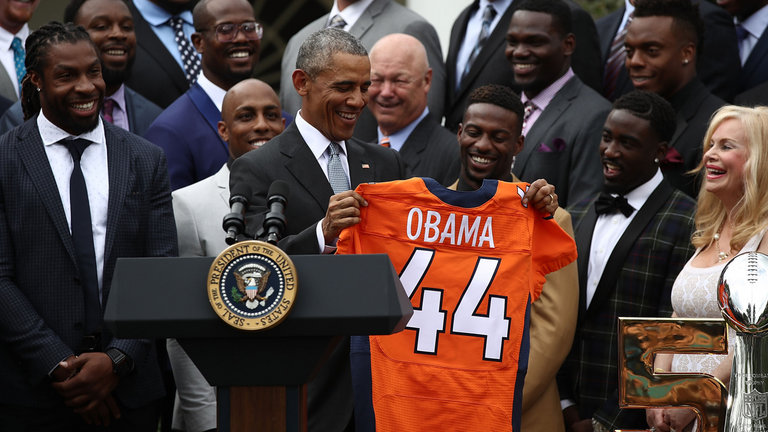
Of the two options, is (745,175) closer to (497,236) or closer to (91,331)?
(497,236)

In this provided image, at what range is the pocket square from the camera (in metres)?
5.69

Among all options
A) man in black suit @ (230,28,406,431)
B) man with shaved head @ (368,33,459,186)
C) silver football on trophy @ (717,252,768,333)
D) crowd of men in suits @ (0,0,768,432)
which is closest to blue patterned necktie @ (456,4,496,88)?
crowd of men in suits @ (0,0,768,432)

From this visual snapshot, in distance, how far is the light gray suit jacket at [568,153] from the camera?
5.66 meters

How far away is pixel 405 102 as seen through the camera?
6.11 m

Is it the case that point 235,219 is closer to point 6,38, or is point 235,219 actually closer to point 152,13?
point 6,38

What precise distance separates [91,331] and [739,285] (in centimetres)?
314

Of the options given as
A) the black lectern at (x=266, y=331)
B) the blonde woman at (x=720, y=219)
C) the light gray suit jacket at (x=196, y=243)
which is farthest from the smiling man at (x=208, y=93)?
the black lectern at (x=266, y=331)

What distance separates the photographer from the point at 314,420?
165 inches

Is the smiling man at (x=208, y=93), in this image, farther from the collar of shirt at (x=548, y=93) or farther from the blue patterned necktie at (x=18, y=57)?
the collar of shirt at (x=548, y=93)

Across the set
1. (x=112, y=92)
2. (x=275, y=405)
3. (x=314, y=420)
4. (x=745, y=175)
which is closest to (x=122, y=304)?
(x=275, y=405)

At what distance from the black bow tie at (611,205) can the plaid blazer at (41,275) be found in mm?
2301

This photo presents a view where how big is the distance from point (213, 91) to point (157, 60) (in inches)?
28.3

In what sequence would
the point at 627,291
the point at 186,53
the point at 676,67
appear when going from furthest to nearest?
1. the point at 186,53
2. the point at 676,67
3. the point at 627,291

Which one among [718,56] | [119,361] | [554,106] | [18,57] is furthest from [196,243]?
[718,56]
